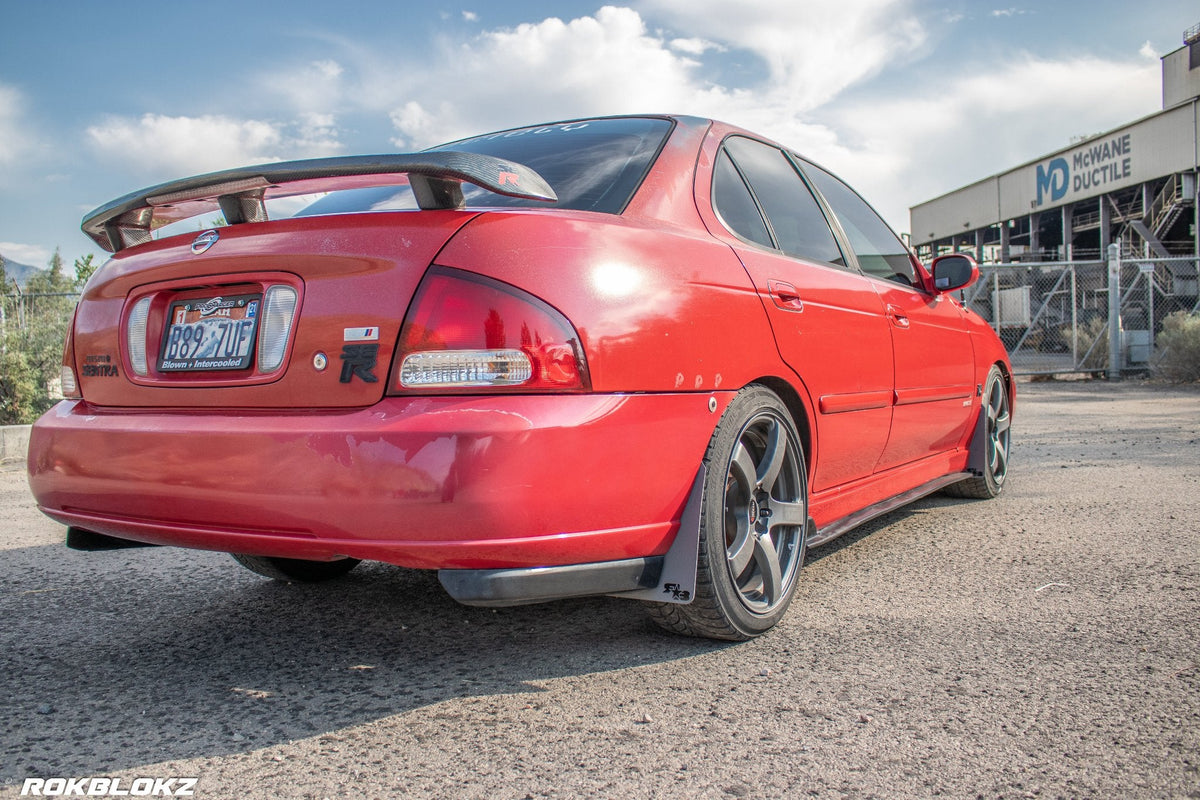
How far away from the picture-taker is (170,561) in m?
3.76

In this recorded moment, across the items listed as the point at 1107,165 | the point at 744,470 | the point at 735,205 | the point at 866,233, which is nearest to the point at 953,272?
the point at 866,233

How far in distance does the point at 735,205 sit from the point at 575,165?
1.73 ft

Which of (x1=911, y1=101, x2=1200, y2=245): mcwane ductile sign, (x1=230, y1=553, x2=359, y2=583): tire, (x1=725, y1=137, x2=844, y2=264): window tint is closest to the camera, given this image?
(x1=725, y1=137, x2=844, y2=264): window tint

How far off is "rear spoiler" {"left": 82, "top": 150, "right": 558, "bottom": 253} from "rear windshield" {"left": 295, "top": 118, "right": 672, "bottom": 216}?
192 mm

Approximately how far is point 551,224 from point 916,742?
135 cm

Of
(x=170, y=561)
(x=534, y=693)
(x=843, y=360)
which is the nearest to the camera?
(x=534, y=693)

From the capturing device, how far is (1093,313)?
2169cm

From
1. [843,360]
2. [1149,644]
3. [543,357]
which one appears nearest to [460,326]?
[543,357]

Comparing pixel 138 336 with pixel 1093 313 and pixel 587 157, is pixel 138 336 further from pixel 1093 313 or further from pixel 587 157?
pixel 1093 313

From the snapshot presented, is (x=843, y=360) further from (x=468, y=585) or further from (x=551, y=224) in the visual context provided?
(x=468, y=585)

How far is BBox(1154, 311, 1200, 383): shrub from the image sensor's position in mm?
13203

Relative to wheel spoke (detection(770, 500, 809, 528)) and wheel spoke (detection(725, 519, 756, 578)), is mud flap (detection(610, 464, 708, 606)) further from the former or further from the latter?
wheel spoke (detection(770, 500, 809, 528))

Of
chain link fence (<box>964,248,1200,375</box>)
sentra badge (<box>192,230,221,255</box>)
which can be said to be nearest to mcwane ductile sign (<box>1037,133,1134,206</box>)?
chain link fence (<box>964,248,1200,375</box>)

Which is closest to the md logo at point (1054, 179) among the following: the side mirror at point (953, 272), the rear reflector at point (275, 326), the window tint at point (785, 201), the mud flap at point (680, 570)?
the side mirror at point (953, 272)
